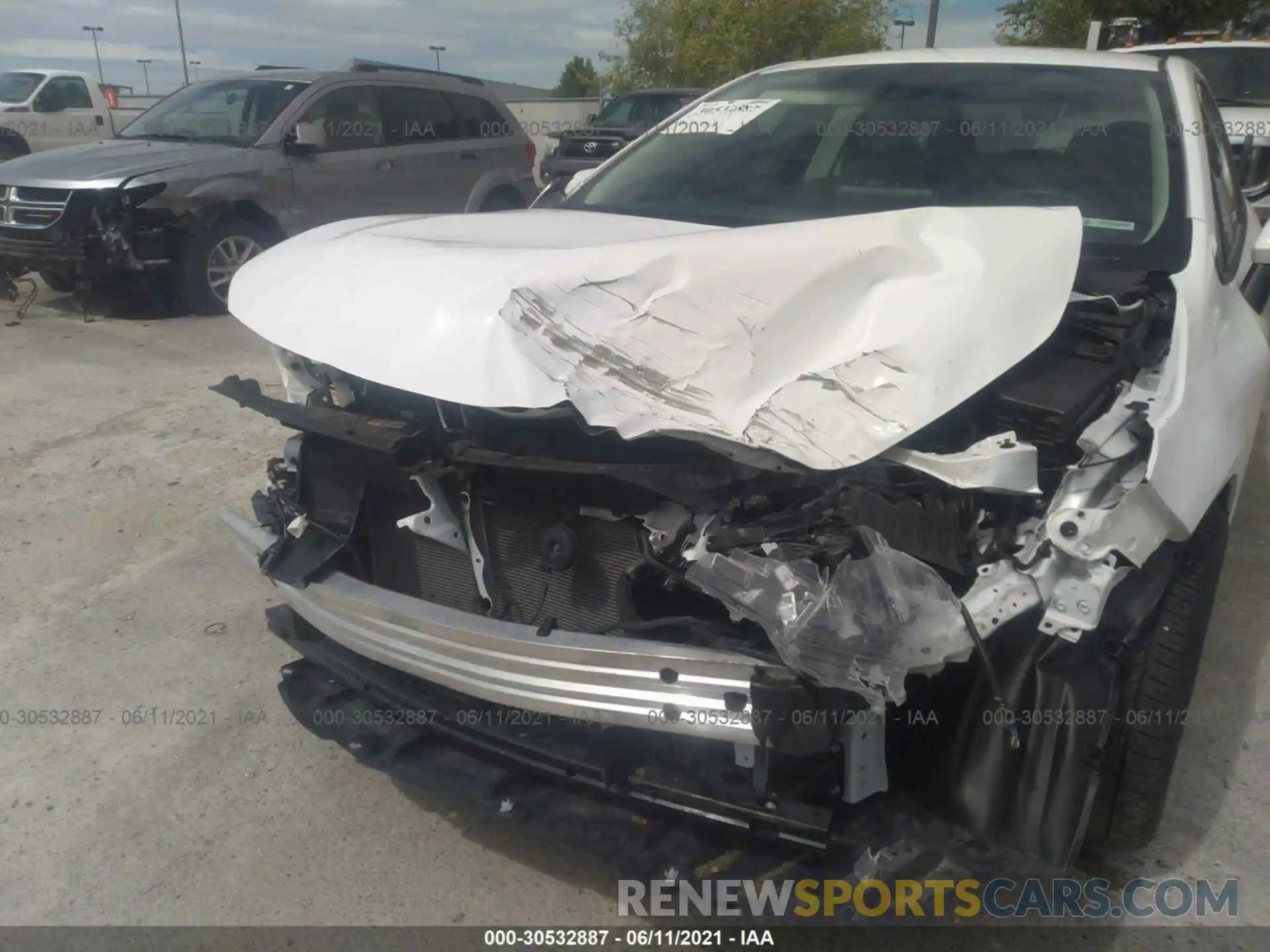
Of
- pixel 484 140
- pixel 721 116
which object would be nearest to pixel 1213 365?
pixel 721 116

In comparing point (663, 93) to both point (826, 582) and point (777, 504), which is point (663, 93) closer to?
point (777, 504)

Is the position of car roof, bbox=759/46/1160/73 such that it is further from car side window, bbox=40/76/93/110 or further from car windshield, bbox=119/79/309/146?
car side window, bbox=40/76/93/110

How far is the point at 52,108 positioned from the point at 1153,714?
16185mm

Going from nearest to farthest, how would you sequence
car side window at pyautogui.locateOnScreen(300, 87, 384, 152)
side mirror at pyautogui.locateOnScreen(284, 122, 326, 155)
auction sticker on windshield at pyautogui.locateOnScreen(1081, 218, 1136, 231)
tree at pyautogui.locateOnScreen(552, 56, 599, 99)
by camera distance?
auction sticker on windshield at pyautogui.locateOnScreen(1081, 218, 1136, 231) → side mirror at pyautogui.locateOnScreen(284, 122, 326, 155) → car side window at pyautogui.locateOnScreen(300, 87, 384, 152) → tree at pyautogui.locateOnScreen(552, 56, 599, 99)

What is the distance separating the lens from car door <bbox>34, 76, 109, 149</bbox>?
13977mm

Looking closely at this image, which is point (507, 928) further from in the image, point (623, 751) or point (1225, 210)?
point (1225, 210)

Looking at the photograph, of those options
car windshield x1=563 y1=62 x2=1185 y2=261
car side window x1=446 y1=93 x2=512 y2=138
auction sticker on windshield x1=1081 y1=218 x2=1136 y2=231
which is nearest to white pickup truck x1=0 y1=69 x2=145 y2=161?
car side window x1=446 y1=93 x2=512 y2=138

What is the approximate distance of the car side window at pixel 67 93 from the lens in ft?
45.9

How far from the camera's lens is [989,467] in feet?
5.69

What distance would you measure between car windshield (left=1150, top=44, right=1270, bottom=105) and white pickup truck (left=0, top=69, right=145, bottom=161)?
1372 cm

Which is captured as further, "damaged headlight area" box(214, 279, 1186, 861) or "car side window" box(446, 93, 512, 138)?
"car side window" box(446, 93, 512, 138)

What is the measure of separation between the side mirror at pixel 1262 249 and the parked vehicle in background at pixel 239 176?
258 inches

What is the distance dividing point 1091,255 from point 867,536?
3.95 ft

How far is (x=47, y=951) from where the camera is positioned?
2.19m
